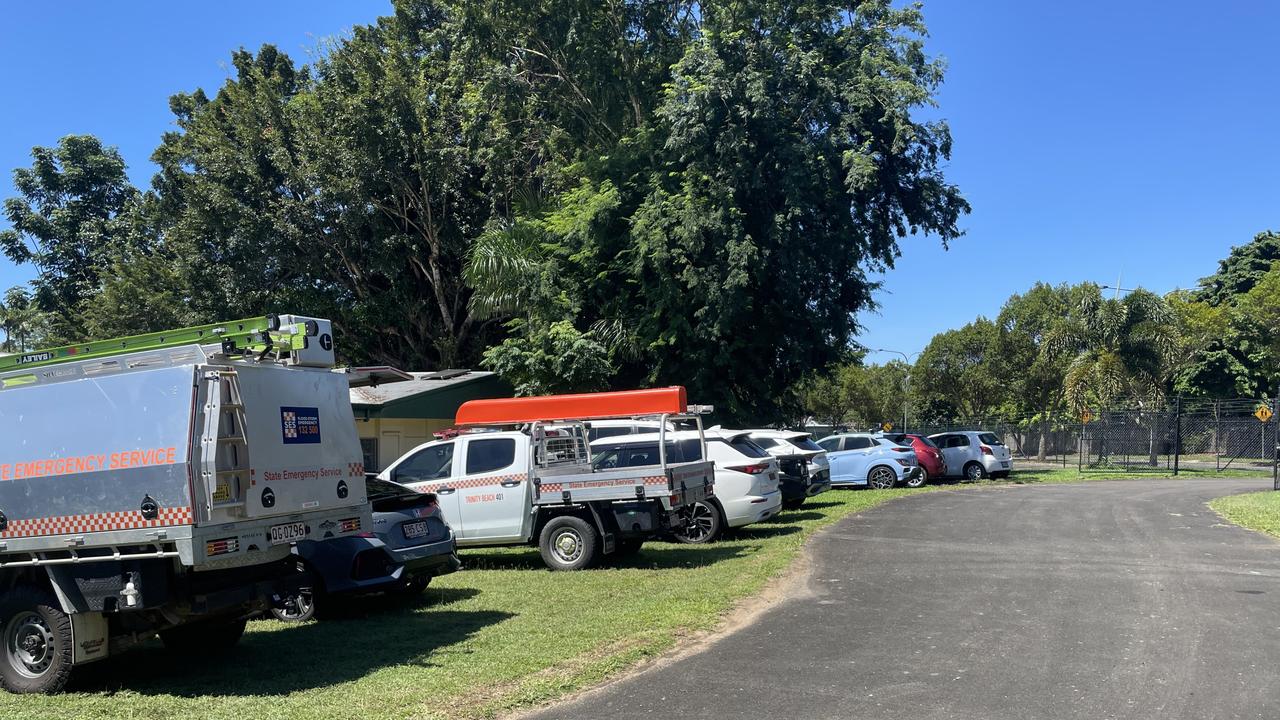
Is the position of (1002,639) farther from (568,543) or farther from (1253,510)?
(1253,510)

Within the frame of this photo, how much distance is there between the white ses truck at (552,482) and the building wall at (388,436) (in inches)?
448

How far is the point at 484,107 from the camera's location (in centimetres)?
2983

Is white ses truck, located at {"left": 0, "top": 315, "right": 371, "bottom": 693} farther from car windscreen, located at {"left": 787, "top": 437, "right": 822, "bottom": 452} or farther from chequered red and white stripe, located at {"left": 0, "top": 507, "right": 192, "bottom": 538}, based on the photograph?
car windscreen, located at {"left": 787, "top": 437, "right": 822, "bottom": 452}

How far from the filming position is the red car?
2741cm

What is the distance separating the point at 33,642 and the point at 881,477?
22118 mm

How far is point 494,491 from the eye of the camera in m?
12.8

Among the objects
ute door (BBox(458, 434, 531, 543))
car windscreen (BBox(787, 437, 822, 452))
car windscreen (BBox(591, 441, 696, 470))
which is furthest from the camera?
car windscreen (BBox(787, 437, 822, 452))

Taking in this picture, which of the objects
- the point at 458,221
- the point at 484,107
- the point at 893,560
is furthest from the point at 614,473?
the point at 458,221

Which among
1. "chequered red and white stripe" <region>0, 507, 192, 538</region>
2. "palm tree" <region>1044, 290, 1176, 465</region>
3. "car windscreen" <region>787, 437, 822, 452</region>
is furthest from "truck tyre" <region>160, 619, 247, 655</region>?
"palm tree" <region>1044, 290, 1176, 465</region>

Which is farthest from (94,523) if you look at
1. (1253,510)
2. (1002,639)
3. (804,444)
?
(1253,510)

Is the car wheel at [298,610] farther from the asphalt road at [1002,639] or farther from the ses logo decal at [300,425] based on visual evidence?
the asphalt road at [1002,639]

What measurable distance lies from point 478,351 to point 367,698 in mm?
28860

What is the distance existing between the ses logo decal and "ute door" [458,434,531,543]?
16.2 feet

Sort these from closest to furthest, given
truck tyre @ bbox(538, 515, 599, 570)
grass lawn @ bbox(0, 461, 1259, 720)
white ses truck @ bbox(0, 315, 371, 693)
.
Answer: grass lawn @ bbox(0, 461, 1259, 720), white ses truck @ bbox(0, 315, 371, 693), truck tyre @ bbox(538, 515, 599, 570)
